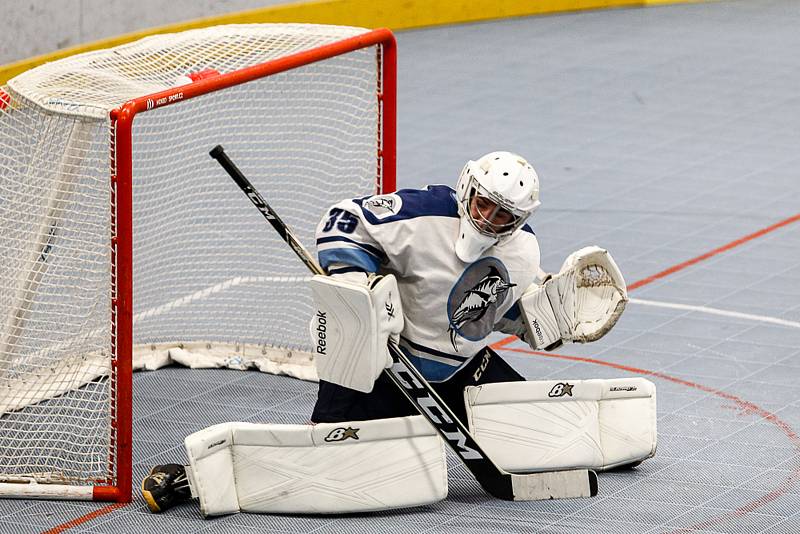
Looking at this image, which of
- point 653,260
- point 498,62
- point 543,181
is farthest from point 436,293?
point 498,62

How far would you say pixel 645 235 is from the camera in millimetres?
7008

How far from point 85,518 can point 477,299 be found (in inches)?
47.9

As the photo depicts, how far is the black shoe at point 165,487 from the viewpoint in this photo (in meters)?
4.00

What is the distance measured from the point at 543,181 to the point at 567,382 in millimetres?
3638

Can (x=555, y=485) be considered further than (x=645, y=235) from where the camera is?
No

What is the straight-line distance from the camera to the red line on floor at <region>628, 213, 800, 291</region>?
251 inches

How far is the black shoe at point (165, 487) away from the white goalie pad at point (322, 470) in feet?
0.43

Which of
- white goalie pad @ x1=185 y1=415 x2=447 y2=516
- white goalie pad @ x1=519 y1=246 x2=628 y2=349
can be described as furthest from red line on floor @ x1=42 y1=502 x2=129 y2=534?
white goalie pad @ x1=519 y1=246 x2=628 y2=349

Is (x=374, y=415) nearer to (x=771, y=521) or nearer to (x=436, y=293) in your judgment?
(x=436, y=293)

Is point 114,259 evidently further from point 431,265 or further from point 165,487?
point 431,265

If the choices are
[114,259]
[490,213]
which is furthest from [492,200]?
[114,259]

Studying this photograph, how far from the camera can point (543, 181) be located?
309 inches

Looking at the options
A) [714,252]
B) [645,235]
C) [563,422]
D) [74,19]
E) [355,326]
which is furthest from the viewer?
[74,19]

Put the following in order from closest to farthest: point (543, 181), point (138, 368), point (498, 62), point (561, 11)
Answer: point (138, 368) → point (543, 181) → point (498, 62) → point (561, 11)
